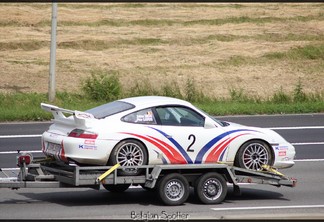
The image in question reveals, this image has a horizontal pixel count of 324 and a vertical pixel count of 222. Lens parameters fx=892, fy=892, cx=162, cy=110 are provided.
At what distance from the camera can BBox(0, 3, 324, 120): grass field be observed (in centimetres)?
3441

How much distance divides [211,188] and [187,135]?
101 cm

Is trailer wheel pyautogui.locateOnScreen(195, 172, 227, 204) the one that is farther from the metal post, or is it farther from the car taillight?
the metal post

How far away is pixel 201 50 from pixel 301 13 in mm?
9235

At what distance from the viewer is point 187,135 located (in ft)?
50.6

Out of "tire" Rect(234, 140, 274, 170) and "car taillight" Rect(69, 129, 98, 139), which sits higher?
"car taillight" Rect(69, 129, 98, 139)

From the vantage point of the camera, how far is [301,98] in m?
30.7

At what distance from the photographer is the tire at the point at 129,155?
587 inches

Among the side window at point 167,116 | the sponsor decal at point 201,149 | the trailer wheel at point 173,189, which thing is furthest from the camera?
the side window at point 167,116

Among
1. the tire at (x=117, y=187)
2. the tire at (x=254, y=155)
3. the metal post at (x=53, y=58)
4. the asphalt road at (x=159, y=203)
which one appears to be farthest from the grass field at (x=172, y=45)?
the tire at (x=254, y=155)

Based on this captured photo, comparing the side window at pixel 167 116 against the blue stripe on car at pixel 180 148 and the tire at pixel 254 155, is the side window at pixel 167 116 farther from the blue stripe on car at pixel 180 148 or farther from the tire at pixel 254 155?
the tire at pixel 254 155

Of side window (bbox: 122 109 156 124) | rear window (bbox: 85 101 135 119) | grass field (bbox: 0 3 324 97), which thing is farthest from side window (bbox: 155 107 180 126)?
grass field (bbox: 0 3 324 97)

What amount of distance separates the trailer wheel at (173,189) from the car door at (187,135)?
0.36 m

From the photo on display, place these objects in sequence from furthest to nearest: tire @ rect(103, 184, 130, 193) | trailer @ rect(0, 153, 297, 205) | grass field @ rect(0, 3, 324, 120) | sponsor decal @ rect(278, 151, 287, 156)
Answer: grass field @ rect(0, 3, 324, 120)
tire @ rect(103, 184, 130, 193)
sponsor decal @ rect(278, 151, 287, 156)
trailer @ rect(0, 153, 297, 205)

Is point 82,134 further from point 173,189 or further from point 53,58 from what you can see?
point 53,58
